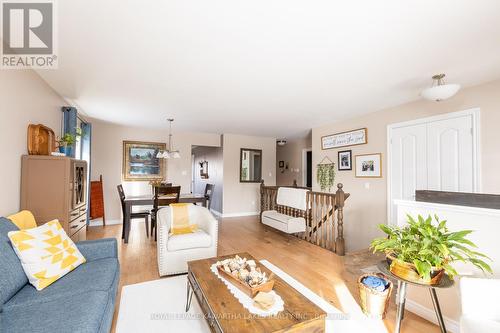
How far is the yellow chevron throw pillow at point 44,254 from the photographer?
156 cm

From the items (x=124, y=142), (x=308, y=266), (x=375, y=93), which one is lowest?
(x=308, y=266)

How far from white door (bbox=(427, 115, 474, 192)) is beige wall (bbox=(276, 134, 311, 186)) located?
11.7 ft

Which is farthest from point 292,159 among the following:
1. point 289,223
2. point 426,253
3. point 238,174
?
point 426,253

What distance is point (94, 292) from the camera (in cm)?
149

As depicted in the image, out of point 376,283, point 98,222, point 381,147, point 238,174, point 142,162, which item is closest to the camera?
point 376,283

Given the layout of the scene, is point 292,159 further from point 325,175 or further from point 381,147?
point 381,147

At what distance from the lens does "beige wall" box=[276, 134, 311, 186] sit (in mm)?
7198

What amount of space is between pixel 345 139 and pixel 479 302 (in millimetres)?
3663

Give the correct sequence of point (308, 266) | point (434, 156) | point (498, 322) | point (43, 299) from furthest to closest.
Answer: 1. point (434, 156)
2. point (308, 266)
3. point (43, 299)
4. point (498, 322)

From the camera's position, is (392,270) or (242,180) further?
(242,180)

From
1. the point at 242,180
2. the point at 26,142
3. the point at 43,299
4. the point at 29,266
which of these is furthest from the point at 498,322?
the point at 242,180

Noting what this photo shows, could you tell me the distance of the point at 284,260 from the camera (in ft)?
10.7

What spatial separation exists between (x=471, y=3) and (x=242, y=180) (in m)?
5.63

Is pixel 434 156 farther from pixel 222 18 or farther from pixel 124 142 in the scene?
pixel 124 142
